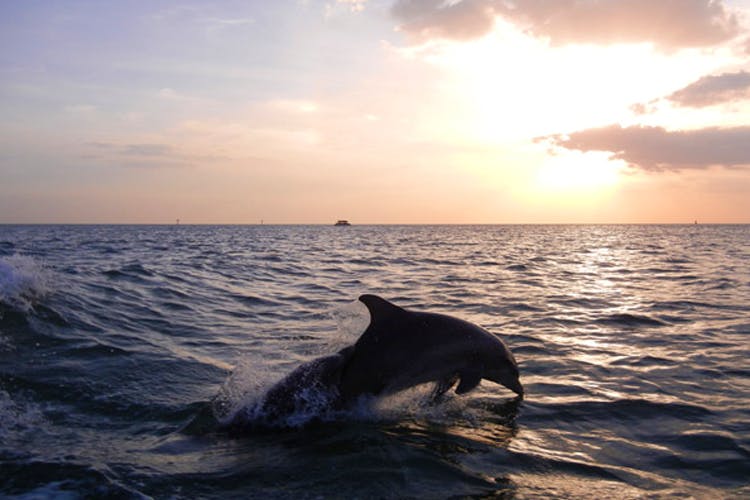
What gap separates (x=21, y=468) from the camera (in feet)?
17.6

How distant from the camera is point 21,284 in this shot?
42.9 ft

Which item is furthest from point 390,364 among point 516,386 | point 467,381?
point 516,386

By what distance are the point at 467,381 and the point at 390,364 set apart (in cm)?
103

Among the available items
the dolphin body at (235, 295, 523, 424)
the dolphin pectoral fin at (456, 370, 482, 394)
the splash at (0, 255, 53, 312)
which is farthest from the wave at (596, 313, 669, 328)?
the splash at (0, 255, 53, 312)

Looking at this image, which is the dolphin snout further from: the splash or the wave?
the splash

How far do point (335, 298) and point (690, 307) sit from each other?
31.3 ft

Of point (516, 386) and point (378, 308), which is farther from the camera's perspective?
point (516, 386)

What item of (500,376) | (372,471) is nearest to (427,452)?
(372,471)

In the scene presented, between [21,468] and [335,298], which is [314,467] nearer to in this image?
[21,468]

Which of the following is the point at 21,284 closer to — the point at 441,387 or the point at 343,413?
the point at 343,413

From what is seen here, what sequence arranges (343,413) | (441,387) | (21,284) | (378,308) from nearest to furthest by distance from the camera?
(343,413) < (378,308) < (441,387) < (21,284)

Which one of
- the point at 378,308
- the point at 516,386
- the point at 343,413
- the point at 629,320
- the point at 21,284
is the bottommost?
the point at 343,413

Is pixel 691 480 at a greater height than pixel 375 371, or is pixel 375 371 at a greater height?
pixel 375 371

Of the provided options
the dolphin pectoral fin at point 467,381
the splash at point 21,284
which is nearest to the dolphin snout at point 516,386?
the dolphin pectoral fin at point 467,381
